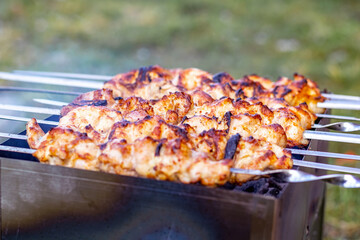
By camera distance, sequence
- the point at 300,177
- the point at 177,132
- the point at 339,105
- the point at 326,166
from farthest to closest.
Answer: the point at 339,105
the point at 177,132
the point at 326,166
the point at 300,177

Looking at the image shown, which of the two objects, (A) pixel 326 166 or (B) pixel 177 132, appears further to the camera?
(B) pixel 177 132

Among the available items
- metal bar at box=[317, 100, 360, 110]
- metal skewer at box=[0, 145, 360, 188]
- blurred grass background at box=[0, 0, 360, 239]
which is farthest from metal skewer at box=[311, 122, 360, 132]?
blurred grass background at box=[0, 0, 360, 239]

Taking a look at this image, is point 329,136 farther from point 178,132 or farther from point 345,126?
point 178,132

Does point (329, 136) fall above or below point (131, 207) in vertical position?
above

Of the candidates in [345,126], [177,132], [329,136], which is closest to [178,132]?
[177,132]

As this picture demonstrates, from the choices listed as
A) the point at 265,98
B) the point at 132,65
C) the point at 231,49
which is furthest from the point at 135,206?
the point at 231,49

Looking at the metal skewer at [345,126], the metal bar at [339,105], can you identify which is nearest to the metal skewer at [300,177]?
the metal skewer at [345,126]

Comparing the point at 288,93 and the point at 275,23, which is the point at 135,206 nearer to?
the point at 288,93
